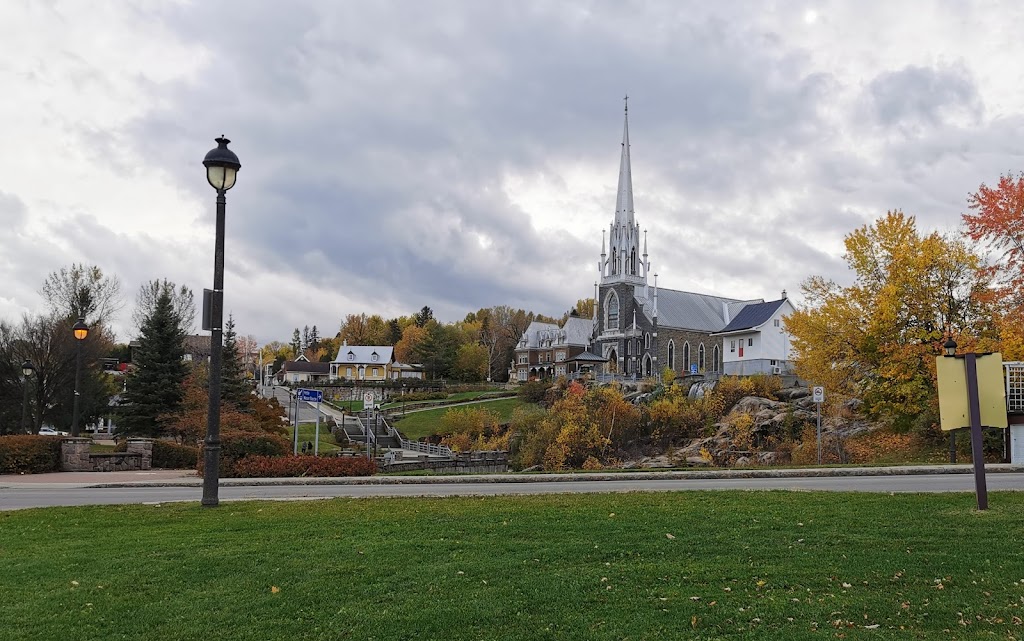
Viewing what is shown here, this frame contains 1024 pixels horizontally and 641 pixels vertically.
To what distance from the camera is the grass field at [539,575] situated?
6.55m

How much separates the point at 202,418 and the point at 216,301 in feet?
79.1

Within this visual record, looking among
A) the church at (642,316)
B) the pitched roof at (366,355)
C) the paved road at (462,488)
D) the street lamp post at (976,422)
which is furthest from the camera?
the pitched roof at (366,355)

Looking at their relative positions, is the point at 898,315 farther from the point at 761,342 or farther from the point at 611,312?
the point at 611,312

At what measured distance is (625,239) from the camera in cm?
8044

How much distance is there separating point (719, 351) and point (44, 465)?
2453 inches

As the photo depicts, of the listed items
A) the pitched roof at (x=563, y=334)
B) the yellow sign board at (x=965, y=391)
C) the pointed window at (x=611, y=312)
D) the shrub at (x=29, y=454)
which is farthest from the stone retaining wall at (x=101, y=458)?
the pitched roof at (x=563, y=334)

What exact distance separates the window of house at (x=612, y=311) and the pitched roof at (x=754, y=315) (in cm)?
1372

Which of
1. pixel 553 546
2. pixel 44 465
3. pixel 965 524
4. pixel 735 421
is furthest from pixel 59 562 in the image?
pixel 735 421

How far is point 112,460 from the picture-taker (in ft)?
92.7

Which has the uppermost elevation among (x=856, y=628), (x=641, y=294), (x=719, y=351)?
(x=641, y=294)

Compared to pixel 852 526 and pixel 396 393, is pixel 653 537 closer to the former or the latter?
pixel 852 526

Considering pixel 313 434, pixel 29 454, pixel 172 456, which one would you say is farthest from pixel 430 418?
pixel 29 454

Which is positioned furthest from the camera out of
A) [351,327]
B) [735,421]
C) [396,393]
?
[351,327]

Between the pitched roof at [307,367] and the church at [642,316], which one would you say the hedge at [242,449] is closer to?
the church at [642,316]
